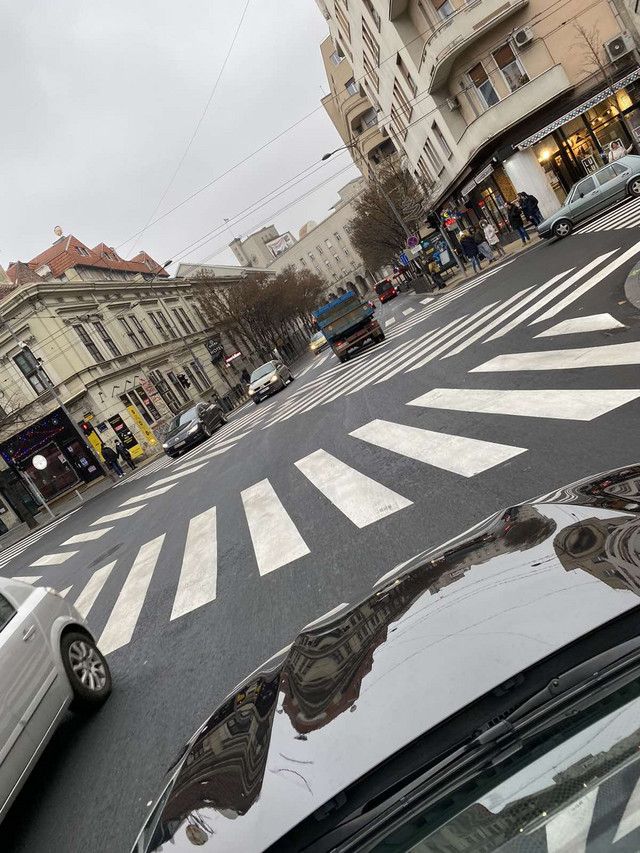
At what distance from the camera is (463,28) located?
23.8 metres

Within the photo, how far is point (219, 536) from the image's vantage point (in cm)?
746

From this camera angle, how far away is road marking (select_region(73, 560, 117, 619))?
7.44 m

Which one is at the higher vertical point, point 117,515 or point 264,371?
point 264,371

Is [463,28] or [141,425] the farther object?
[141,425]

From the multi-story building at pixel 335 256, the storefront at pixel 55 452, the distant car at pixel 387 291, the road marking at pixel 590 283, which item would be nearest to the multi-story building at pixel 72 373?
the storefront at pixel 55 452

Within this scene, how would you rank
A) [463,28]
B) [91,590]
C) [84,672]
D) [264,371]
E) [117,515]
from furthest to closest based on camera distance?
[264,371], [463,28], [117,515], [91,590], [84,672]

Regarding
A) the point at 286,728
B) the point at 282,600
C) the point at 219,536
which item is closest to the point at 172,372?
the point at 219,536

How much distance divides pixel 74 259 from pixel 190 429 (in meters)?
26.2

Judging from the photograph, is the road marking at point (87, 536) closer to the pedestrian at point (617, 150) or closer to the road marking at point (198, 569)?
the road marking at point (198, 569)

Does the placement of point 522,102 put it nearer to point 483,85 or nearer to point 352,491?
point 483,85

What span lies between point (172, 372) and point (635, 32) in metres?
35.5

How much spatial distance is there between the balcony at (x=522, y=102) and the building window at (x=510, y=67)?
90 cm

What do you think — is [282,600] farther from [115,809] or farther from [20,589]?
[20,589]

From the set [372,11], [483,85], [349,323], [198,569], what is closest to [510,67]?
[483,85]
